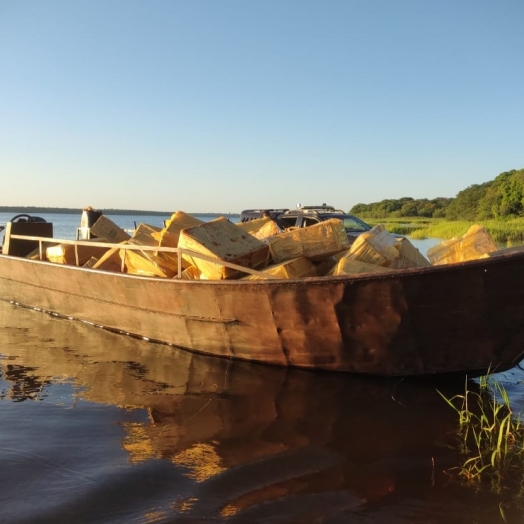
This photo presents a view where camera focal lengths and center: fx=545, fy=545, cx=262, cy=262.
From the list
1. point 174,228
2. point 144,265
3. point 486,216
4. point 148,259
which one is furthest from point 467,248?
point 486,216

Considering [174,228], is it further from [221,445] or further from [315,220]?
[315,220]

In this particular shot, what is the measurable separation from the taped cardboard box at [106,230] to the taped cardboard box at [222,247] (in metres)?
3.61

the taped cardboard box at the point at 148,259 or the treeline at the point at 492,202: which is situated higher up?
the treeline at the point at 492,202

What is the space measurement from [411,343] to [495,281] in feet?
3.19

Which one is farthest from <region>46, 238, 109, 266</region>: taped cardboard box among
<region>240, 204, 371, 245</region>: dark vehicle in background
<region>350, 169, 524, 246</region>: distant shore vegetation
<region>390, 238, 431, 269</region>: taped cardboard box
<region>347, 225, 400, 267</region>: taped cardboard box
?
<region>350, 169, 524, 246</region>: distant shore vegetation

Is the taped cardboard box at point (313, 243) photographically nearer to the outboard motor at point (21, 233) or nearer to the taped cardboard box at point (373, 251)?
the taped cardboard box at point (373, 251)

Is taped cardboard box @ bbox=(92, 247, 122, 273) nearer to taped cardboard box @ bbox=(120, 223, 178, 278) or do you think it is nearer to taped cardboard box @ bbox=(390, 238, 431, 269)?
taped cardboard box @ bbox=(120, 223, 178, 278)

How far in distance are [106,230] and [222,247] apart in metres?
4.18

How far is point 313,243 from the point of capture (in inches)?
246

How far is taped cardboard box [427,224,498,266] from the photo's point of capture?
553cm

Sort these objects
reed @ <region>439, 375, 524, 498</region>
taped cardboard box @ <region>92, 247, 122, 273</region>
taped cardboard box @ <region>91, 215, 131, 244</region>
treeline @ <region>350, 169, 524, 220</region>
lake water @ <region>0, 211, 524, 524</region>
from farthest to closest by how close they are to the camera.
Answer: treeline @ <region>350, 169, 524, 220</region> → taped cardboard box @ <region>91, 215, 131, 244</region> → taped cardboard box @ <region>92, 247, 122, 273</region> → reed @ <region>439, 375, 524, 498</region> → lake water @ <region>0, 211, 524, 524</region>

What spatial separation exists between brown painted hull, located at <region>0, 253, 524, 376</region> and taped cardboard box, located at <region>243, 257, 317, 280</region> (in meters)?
0.41

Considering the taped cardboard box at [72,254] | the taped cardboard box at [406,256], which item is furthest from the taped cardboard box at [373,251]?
the taped cardboard box at [72,254]

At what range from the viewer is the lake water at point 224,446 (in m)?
3.23
